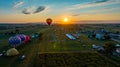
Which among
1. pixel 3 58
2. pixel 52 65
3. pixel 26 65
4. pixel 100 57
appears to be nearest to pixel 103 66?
pixel 100 57

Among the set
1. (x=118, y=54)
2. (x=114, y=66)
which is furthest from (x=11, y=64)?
(x=118, y=54)

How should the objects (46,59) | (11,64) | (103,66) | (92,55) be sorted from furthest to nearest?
(92,55), (46,59), (11,64), (103,66)

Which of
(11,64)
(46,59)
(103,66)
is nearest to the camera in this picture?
(103,66)

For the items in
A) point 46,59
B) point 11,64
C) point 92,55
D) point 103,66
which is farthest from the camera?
point 92,55

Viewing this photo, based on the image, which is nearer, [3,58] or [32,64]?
[32,64]

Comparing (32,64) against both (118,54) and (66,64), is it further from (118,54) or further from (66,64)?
(118,54)

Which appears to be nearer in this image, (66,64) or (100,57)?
(66,64)

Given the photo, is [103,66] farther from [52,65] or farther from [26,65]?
[26,65]

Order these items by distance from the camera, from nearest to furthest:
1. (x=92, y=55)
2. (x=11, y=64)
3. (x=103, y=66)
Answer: (x=103, y=66) → (x=11, y=64) → (x=92, y=55)
